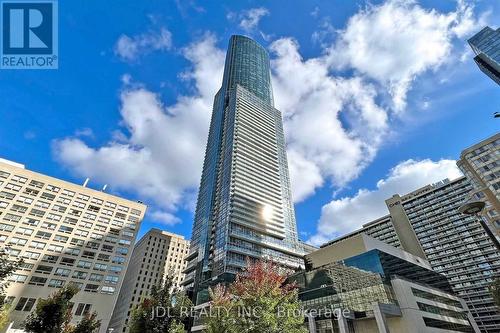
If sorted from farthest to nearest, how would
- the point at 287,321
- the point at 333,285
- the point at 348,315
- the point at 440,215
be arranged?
the point at 440,215 → the point at 333,285 → the point at 348,315 → the point at 287,321

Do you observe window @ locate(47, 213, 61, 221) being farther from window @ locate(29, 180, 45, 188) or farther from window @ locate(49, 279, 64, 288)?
window @ locate(49, 279, 64, 288)

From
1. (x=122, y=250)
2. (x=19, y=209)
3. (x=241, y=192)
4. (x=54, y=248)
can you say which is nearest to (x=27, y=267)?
(x=54, y=248)

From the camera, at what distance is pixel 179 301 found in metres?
19.3

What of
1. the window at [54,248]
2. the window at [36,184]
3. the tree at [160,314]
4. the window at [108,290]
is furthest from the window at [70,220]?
the tree at [160,314]

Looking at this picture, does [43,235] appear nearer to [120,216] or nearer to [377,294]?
[120,216]

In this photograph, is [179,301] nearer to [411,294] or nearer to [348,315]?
[348,315]

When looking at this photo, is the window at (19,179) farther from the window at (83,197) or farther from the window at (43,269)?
the window at (43,269)

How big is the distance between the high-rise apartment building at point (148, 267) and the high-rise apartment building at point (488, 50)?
142m

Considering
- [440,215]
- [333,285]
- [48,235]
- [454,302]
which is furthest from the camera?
[440,215]

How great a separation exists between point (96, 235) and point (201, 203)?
143 feet

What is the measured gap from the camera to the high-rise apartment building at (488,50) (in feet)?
288

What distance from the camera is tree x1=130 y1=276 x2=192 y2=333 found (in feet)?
57.9

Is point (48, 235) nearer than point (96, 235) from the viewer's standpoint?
Yes

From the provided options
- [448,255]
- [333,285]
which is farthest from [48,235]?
[448,255]
